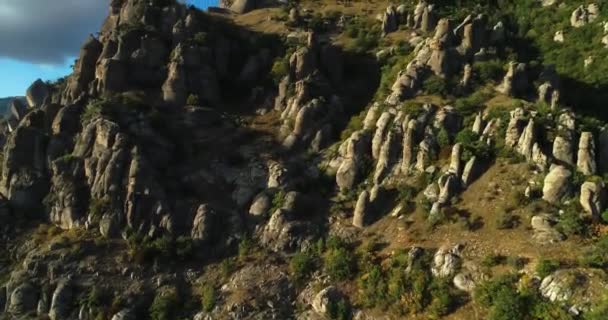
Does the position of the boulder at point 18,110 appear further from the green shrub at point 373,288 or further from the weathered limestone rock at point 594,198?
the weathered limestone rock at point 594,198

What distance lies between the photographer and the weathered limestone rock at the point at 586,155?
147 ft

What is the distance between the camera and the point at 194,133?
59.9 meters

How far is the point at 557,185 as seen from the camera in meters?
43.6

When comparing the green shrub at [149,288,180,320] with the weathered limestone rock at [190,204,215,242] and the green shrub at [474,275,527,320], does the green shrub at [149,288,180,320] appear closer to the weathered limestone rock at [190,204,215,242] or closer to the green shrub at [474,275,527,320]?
the weathered limestone rock at [190,204,215,242]

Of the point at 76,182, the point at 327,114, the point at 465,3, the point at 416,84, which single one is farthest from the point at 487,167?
the point at 465,3

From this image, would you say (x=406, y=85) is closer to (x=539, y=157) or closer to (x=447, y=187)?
(x=447, y=187)

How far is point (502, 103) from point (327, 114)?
16.5 m

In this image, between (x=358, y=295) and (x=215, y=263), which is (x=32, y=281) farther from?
(x=358, y=295)

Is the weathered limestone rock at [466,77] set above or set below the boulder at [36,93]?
above

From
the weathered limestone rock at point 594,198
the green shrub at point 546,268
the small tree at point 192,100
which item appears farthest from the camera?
the small tree at point 192,100

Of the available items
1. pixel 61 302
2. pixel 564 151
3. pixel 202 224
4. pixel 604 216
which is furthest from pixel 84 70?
pixel 604 216

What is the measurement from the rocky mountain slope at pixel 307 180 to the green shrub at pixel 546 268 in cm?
15

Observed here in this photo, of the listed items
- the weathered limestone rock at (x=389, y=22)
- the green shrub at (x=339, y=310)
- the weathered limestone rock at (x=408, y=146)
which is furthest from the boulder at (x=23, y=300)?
the weathered limestone rock at (x=389, y=22)

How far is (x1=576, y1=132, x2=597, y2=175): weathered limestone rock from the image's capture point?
44.9m
